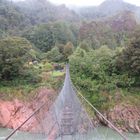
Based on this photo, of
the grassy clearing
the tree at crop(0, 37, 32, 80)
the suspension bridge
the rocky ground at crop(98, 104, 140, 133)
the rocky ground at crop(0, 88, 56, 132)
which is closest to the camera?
the suspension bridge

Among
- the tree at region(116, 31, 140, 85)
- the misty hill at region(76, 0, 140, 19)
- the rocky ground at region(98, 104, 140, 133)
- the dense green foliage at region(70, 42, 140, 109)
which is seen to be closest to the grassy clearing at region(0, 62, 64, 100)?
the dense green foliage at region(70, 42, 140, 109)

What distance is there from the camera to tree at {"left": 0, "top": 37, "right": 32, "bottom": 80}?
20.2 m

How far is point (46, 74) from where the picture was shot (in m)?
21.4

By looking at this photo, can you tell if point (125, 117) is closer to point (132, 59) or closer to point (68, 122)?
point (132, 59)

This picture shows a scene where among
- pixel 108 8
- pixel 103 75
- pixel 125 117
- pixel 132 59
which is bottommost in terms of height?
pixel 125 117

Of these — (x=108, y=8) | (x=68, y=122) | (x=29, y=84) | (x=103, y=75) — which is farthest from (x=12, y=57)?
(x=108, y=8)

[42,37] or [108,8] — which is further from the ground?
[108,8]

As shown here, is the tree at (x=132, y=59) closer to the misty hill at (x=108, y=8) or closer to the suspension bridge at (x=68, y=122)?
the suspension bridge at (x=68, y=122)

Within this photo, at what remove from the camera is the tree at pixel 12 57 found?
66.1 feet

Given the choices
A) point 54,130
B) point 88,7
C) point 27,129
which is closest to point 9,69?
point 27,129

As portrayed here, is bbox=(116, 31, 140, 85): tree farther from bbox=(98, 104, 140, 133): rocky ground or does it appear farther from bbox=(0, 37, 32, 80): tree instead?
bbox=(0, 37, 32, 80): tree

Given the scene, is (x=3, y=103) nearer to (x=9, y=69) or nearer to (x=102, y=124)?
(x=9, y=69)

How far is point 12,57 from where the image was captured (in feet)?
66.8

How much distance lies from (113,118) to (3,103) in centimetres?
514
